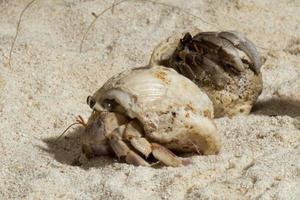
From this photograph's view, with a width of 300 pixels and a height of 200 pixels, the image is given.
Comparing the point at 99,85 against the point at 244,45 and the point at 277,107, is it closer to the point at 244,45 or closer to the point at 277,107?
the point at 244,45

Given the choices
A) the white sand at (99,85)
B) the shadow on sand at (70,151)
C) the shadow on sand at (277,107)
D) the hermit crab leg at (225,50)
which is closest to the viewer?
the white sand at (99,85)

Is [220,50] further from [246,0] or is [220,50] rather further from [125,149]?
[246,0]

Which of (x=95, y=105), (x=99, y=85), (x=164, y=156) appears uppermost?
(x=95, y=105)

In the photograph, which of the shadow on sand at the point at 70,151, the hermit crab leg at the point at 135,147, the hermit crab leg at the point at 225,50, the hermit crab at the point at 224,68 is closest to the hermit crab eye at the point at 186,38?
the hermit crab at the point at 224,68

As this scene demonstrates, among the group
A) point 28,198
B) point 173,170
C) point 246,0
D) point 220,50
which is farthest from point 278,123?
point 246,0

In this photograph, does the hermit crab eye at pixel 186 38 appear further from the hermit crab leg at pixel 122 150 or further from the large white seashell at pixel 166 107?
the hermit crab leg at pixel 122 150

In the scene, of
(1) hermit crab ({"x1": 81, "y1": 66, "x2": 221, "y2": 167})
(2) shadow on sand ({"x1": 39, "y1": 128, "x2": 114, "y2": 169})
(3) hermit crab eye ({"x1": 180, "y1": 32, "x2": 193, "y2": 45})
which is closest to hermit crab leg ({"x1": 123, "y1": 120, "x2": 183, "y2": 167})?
(1) hermit crab ({"x1": 81, "y1": 66, "x2": 221, "y2": 167})

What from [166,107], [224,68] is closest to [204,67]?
[224,68]
